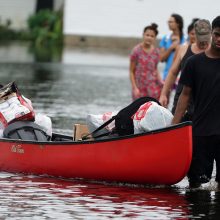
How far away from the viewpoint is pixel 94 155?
505 inches

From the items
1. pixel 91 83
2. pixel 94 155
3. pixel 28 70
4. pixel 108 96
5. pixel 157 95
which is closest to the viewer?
pixel 94 155

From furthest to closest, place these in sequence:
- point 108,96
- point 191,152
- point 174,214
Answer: point 108,96
point 191,152
point 174,214

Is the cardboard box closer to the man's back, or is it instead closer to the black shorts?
the black shorts

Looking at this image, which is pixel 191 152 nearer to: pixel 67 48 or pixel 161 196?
pixel 161 196

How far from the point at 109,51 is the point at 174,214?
38.0m

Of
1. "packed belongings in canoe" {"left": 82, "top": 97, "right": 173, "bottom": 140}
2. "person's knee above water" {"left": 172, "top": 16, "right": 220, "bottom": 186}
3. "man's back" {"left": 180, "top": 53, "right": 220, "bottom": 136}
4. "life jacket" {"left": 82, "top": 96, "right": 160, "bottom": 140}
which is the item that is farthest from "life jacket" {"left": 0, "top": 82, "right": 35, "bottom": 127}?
"man's back" {"left": 180, "top": 53, "right": 220, "bottom": 136}

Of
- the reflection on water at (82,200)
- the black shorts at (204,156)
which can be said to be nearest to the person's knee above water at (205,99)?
the black shorts at (204,156)

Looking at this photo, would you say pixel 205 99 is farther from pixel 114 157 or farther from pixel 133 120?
pixel 114 157

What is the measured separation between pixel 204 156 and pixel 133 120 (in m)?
1.04

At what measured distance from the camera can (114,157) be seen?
12.7 meters

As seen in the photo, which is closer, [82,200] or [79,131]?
[82,200]

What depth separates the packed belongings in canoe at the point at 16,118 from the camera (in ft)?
45.5

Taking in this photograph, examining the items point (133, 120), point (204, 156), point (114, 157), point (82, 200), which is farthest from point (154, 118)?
point (82, 200)

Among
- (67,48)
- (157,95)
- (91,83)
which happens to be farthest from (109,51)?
(157,95)
